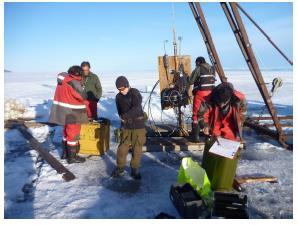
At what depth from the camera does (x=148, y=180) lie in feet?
19.0

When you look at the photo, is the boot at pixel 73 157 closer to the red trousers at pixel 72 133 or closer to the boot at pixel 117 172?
the red trousers at pixel 72 133

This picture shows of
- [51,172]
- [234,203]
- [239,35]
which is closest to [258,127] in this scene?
[239,35]

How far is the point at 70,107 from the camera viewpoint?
645 cm

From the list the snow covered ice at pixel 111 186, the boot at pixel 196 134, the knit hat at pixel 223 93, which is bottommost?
the snow covered ice at pixel 111 186

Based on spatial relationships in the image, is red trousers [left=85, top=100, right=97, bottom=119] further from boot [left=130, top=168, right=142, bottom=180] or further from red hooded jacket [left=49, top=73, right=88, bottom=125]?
boot [left=130, top=168, right=142, bottom=180]

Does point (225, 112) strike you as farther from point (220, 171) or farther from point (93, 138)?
point (93, 138)

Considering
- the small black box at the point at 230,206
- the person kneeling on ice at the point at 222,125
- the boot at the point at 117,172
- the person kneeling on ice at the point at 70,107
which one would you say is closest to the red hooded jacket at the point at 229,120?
the person kneeling on ice at the point at 222,125

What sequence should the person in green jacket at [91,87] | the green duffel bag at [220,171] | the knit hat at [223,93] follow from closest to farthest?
the knit hat at [223,93], the green duffel bag at [220,171], the person in green jacket at [91,87]

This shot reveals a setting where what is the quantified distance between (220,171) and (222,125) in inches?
26.3

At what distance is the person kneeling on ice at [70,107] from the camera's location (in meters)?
6.39

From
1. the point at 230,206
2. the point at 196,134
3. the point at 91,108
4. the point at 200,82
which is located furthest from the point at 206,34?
the point at 230,206

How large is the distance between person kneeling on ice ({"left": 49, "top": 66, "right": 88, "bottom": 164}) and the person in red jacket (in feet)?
9.19

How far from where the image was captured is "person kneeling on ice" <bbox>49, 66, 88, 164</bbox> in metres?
6.39

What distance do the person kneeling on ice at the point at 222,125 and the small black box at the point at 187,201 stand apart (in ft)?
1.63
